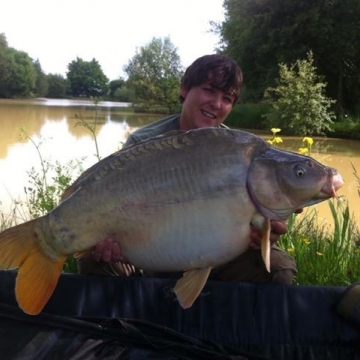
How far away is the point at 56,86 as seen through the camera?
51.0 m

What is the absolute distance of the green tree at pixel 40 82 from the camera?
46.2 metres

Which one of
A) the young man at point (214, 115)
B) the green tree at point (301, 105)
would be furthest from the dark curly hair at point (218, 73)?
the green tree at point (301, 105)

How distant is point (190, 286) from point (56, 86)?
52.1 metres

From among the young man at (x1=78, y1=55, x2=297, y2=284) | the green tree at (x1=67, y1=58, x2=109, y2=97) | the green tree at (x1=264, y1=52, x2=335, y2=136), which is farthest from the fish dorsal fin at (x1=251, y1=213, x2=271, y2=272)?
the green tree at (x1=67, y1=58, x2=109, y2=97)

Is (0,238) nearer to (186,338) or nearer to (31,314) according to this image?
(31,314)

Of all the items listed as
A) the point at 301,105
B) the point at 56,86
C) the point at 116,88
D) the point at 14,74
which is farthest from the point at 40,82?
the point at 301,105

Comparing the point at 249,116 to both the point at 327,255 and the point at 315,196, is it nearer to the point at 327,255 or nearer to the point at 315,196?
the point at 327,255

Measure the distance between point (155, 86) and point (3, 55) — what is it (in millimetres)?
17737

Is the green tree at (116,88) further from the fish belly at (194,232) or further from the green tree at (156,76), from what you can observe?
the fish belly at (194,232)

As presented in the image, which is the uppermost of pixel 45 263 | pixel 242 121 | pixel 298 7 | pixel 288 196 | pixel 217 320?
pixel 298 7

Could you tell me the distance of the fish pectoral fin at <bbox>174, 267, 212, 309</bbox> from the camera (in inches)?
44.9

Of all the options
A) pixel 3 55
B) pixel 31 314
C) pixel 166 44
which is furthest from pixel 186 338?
pixel 3 55

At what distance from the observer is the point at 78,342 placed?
4.02 feet

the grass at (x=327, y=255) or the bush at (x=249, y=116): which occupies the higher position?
the grass at (x=327, y=255)
